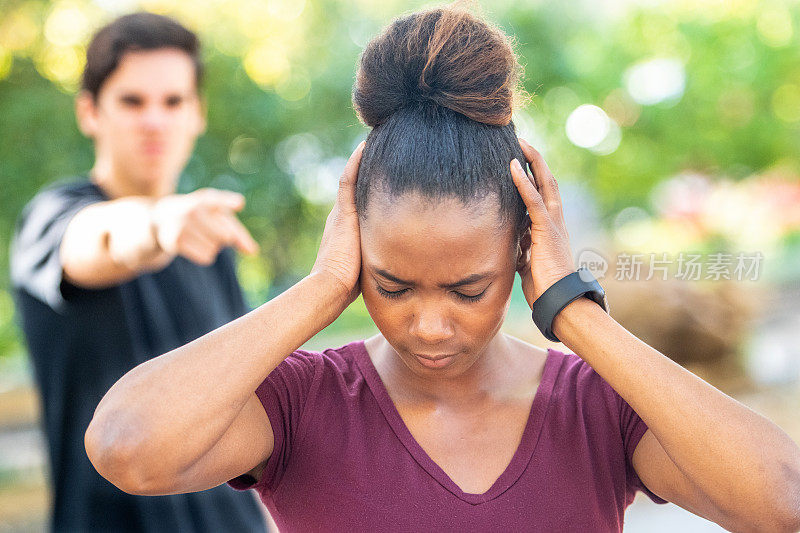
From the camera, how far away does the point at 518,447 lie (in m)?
1.51

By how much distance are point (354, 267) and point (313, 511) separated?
46 centimetres

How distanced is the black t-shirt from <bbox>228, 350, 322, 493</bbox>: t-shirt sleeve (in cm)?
79

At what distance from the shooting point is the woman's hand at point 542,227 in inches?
59.2

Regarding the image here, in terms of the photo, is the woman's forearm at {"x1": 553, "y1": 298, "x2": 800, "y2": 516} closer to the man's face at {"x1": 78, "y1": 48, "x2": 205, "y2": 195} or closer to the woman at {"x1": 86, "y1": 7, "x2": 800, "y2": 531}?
the woman at {"x1": 86, "y1": 7, "x2": 800, "y2": 531}

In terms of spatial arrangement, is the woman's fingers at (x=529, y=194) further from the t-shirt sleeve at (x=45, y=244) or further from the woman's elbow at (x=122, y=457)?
the t-shirt sleeve at (x=45, y=244)

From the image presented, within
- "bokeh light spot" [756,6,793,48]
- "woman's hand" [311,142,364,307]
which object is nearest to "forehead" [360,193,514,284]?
"woman's hand" [311,142,364,307]

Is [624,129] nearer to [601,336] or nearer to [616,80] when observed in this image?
[616,80]

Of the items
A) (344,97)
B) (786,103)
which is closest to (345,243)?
(344,97)

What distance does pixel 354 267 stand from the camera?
1.55 metres

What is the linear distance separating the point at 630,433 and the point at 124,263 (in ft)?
3.94

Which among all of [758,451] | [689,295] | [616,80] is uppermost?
[616,80]

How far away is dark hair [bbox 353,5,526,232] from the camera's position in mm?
1441

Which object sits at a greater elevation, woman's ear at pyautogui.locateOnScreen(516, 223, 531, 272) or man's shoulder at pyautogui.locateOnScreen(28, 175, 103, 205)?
woman's ear at pyautogui.locateOnScreen(516, 223, 531, 272)

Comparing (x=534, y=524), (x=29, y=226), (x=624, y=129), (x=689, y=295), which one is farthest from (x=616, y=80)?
(x=534, y=524)
